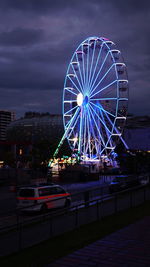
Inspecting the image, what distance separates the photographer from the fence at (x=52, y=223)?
1130 cm

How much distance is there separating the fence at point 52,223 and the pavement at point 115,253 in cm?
218

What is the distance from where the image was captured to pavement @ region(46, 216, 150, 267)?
341 inches

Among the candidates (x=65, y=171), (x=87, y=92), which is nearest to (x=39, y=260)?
(x=65, y=171)

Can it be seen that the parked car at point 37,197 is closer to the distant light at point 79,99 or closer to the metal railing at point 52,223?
the metal railing at point 52,223

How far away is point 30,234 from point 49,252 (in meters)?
2.57

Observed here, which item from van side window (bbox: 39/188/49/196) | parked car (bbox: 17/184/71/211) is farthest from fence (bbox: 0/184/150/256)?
van side window (bbox: 39/188/49/196)

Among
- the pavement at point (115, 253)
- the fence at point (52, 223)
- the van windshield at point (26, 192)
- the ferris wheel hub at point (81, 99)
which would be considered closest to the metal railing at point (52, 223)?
the fence at point (52, 223)

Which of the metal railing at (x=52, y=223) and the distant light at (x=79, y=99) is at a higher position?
the distant light at (x=79, y=99)

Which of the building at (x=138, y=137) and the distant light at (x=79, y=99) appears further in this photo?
the building at (x=138, y=137)

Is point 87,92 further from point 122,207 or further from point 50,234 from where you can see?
point 50,234

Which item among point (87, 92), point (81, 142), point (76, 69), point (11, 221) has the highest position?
point (76, 69)

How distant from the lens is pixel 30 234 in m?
12.7

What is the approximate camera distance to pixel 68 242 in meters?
11.3

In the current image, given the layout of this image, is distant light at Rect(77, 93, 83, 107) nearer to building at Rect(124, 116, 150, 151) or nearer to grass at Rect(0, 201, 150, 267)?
grass at Rect(0, 201, 150, 267)
